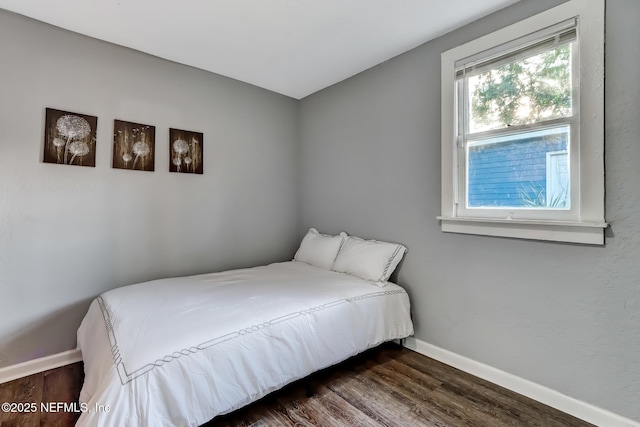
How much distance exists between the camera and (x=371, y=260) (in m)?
2.42

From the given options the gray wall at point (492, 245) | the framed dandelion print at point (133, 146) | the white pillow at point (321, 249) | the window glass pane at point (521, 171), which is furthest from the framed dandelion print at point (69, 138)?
the window glass pane at point (521, 171)

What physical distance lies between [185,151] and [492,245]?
8.77 feet

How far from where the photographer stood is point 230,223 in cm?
301

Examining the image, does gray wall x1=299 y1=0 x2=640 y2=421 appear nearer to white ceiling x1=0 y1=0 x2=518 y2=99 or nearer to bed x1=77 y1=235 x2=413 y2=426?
white ceiling x1=0 y1=0 x2=518 y2=99

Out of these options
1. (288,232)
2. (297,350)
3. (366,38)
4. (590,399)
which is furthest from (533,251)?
(288,232)

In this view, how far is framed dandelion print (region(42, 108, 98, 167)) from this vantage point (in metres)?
2.09

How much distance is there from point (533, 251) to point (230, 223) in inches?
102

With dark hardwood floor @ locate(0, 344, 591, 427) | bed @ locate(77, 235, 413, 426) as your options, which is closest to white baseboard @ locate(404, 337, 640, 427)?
dark hardwood floor @ locate(0, 344, 591, 427)

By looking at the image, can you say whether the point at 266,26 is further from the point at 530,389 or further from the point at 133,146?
the point at 530,389

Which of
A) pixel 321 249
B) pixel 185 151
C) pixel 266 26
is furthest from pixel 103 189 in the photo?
pixel 321 249

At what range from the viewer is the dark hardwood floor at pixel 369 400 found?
5.13 feet

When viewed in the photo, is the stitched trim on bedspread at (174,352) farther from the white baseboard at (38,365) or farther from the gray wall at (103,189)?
the white baseboard at (38,365)

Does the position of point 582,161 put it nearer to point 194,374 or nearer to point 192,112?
point 194,374

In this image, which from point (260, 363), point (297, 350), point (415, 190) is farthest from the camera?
point (415, 190)
